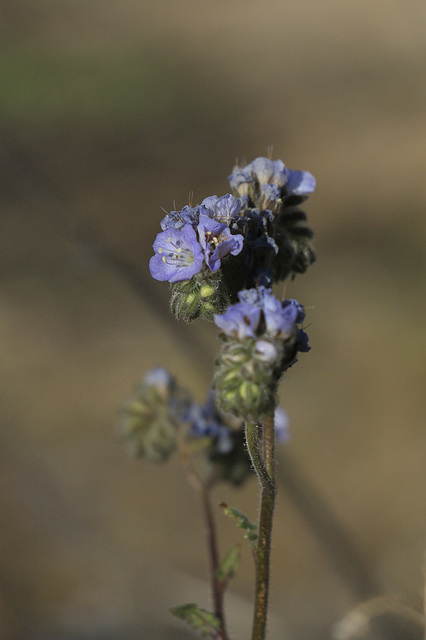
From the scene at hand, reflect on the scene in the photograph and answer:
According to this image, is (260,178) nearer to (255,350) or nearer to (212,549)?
(255,350)

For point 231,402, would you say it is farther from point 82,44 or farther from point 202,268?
point 82,44

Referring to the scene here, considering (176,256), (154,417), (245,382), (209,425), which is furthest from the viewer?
(154,417)

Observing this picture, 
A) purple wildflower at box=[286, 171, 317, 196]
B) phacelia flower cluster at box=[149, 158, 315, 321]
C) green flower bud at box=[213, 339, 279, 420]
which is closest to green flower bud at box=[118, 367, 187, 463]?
phacelia flower cluster at box=[149, 158, 315, 321]

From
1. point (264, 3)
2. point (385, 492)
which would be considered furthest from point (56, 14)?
point (385, 492)

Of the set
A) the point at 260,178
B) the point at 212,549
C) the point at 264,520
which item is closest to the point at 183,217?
the point at 260,178

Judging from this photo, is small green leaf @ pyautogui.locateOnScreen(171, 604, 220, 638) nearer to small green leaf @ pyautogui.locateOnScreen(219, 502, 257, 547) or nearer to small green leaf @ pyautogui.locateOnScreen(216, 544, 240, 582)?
small green leaf @ pyautogui.locateOnScreen(216, 544, 240, 582)

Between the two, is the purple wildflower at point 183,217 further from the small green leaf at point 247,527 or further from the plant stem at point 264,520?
the small green leaf at point 247,527
